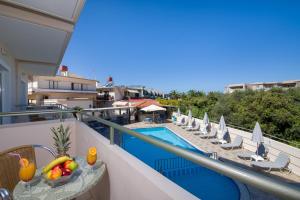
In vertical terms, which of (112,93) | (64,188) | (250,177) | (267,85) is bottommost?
(64,188)

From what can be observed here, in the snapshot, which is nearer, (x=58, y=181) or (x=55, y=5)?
(x=58, y=181)

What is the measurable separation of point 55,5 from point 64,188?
10.8 feet

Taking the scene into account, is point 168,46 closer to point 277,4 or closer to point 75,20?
point 277,4

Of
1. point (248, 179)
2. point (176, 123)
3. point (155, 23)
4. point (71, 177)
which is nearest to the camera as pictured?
point (248, 179)

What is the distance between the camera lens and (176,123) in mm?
19484

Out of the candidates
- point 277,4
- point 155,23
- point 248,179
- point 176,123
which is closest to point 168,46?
point 155,23

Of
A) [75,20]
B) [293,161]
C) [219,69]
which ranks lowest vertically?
[293,161]

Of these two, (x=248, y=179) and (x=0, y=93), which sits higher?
(x=0, y=93)

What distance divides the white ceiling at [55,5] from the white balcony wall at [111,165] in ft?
7.84

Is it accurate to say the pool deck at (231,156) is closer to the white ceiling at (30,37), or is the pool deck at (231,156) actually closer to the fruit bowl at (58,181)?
the fruit bowl at (58,181)

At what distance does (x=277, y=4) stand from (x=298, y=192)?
4349 cm

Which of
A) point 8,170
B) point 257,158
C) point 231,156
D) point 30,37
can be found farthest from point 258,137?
point 30,37

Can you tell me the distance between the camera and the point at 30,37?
480 centimetres

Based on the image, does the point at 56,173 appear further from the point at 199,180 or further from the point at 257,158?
the point at 257,158
